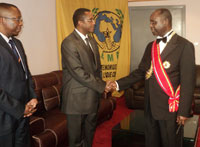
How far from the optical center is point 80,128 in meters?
2.23

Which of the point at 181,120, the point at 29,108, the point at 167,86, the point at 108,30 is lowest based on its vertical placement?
the point at 181,120

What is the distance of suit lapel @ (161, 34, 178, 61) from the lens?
76.6 inches

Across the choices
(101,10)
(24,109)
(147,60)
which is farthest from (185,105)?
(101,10)

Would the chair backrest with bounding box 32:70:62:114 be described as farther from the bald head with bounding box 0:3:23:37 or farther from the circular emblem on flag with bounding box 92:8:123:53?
the circular emblem on flag with bounding box 92:8:123:53

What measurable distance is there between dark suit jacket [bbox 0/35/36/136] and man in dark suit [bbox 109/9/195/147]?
1104mm

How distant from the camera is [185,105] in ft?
6.24

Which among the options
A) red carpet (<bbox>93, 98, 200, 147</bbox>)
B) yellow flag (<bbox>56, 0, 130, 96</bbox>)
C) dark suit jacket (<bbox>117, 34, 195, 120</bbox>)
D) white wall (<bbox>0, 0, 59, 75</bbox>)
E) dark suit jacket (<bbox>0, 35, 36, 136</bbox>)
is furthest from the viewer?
yellow flag (<bbox>56, 0, 130, 96</bbox>)

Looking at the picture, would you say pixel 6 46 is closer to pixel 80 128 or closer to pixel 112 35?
pixel 80 128

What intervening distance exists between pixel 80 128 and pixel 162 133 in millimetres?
758

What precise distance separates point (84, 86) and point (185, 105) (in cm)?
90

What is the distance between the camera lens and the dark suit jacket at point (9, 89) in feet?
5.69

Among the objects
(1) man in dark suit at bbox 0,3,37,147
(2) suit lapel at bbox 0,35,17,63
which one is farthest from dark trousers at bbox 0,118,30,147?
(2) suit lapel at bbox 0,35,17,63

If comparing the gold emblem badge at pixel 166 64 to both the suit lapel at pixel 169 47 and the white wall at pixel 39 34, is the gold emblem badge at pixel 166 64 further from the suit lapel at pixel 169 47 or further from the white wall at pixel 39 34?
the white wall at pixel 39 34

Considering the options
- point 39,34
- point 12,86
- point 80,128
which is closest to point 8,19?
point 12,86
